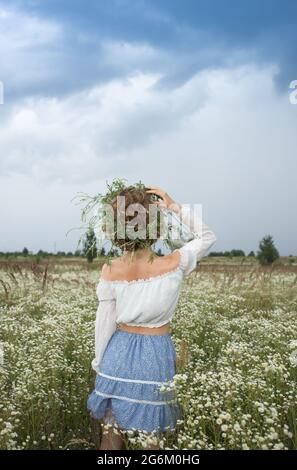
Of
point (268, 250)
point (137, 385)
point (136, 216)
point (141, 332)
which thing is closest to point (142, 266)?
point (136, 216)

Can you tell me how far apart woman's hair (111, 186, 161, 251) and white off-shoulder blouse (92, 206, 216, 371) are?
0.25 metres

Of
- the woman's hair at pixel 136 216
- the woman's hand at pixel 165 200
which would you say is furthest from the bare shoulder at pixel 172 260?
the woman's hand at pixel 165 200

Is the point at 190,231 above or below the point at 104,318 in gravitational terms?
above

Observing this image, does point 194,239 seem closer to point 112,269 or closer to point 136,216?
point 136,216

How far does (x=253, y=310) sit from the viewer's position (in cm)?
998

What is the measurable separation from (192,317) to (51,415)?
388 cm

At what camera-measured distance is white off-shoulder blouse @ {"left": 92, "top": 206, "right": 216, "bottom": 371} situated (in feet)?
12.5

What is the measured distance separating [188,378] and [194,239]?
2088 mm

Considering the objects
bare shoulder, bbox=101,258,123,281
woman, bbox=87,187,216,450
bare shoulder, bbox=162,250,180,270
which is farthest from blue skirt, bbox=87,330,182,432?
bare shoulder, bbox=162,250,180,270

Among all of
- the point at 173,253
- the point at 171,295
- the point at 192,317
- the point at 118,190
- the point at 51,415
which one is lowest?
the point at 51,415

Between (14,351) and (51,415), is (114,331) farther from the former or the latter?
(14,351)

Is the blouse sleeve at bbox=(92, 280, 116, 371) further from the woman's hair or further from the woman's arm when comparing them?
the woman's arm

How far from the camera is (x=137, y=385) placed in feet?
12.4

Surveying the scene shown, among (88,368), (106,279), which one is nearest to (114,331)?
(106,279)
